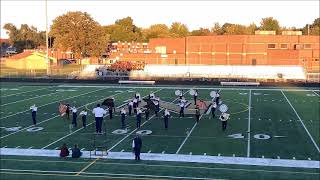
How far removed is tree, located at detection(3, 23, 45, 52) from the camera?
119 m

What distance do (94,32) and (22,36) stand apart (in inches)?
1821

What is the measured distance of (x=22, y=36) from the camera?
392 ft

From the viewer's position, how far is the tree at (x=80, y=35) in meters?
78.9

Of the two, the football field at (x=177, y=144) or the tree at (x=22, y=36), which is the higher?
the tree at (x=22, y=36)

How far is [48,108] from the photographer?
101 feet

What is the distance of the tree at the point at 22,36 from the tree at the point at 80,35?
1622 inches

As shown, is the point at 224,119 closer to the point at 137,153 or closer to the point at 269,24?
the point at 137,153

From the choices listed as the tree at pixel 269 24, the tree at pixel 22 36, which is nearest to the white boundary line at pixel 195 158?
the tree at pixel 22 36

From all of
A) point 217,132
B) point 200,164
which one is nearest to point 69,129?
point 217,132

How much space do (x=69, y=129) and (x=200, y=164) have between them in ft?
28.7

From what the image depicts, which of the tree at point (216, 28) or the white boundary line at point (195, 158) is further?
the tree at point (216, 28)

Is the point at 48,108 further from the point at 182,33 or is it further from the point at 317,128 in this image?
the point at 182,33

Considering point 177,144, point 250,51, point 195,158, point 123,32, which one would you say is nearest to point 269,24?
point 123,32

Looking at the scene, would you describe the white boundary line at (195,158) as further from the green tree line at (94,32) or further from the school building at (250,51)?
the green tree line at (94,32)
